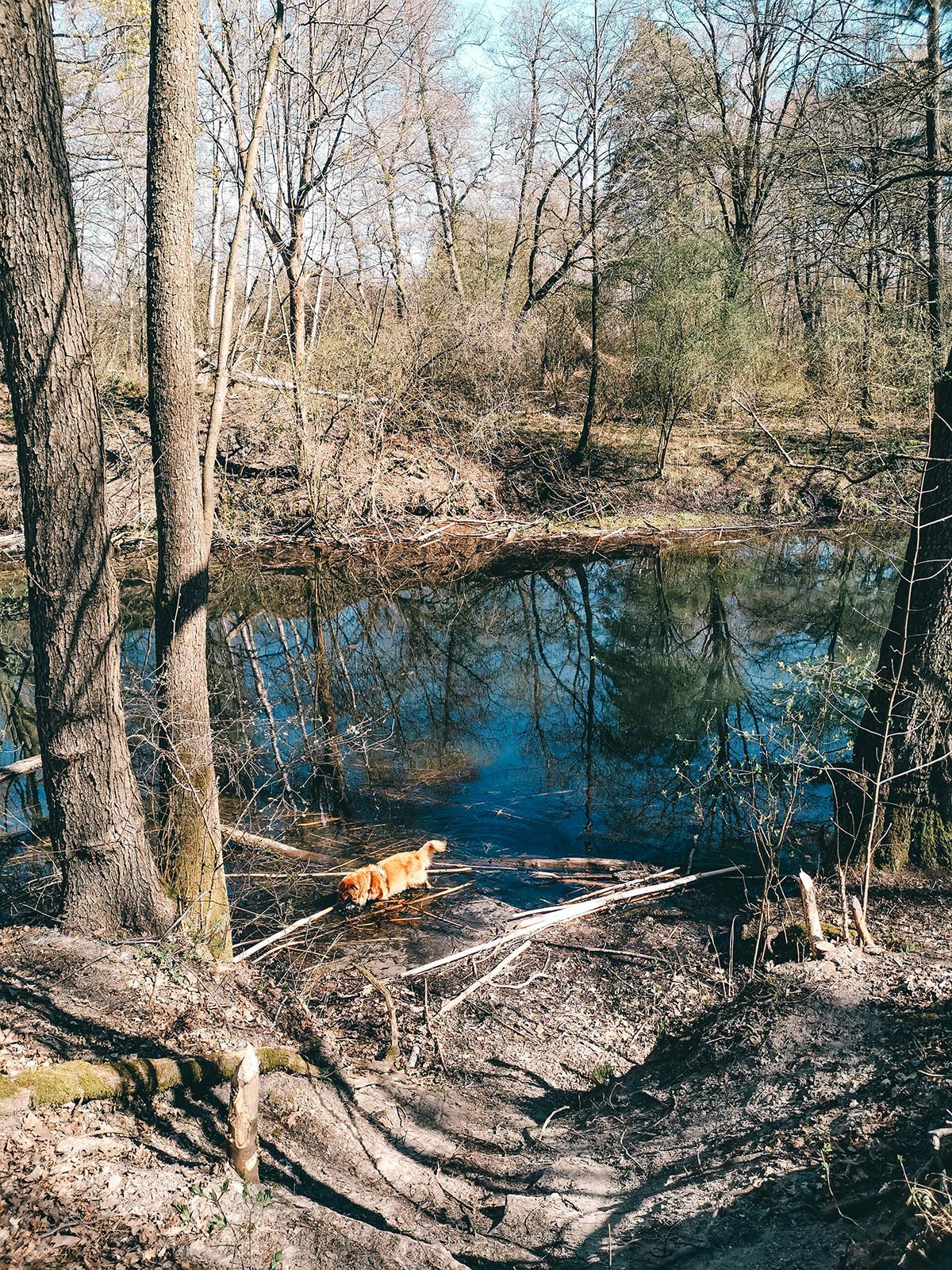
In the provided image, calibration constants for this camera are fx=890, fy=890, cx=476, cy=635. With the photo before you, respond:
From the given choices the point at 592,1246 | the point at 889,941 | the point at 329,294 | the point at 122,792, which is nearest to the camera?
Answer: the point at 592,1246

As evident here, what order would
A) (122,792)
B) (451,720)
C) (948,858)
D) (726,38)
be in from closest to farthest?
(122,792) → (948,858) → (451,720) → (726,38)

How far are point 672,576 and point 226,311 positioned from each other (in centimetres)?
1336

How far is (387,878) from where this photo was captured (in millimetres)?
6605

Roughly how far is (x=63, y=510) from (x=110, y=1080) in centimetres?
262

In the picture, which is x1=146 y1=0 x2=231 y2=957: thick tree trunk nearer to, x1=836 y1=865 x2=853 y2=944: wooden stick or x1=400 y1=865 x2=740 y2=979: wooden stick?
x1=400 y1=865 x2=740 y2=979: wooden stick

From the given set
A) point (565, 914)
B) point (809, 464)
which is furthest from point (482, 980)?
point (809, 464)

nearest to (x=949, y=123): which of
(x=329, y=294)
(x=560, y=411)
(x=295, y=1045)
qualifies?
(x=560, y=411)

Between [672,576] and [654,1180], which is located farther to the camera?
[672,576]

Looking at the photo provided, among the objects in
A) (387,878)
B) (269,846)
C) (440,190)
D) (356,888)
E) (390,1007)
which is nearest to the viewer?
(390,1007)

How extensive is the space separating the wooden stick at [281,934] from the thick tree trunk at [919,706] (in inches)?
147

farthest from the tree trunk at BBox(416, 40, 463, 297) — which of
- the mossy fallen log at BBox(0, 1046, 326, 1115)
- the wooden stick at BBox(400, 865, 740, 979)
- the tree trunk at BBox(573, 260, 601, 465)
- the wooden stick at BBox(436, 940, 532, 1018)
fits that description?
the mossy fallen log at BBox(0, 1046, 326, 1115)

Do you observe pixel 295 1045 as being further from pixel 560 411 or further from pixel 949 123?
pixel 560 411

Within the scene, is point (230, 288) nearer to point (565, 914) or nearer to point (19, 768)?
point (19, 768)

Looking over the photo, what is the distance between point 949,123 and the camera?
14.4m
